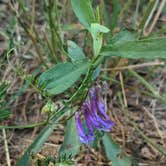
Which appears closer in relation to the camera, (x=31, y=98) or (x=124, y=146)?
(x=124, y=146)

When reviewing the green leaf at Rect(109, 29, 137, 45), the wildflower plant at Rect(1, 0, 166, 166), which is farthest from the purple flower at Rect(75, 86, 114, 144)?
the green leaf at Rect(109, 29, 137, 45)

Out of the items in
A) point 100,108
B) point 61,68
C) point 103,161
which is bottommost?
point 103,161

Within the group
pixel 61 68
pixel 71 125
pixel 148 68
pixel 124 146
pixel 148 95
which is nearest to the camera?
pixel 61 68

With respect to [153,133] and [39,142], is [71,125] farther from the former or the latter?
[153,133]

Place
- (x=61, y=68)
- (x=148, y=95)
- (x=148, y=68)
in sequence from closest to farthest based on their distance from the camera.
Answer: (x=61, y=68)
(x=148, y=95)
(x=148, y=68)

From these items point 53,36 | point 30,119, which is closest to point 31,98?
point 30,119

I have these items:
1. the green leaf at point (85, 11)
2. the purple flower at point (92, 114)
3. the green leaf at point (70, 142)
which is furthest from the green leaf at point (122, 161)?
the green leaf at point (85, 11)

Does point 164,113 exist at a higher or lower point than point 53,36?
lower
